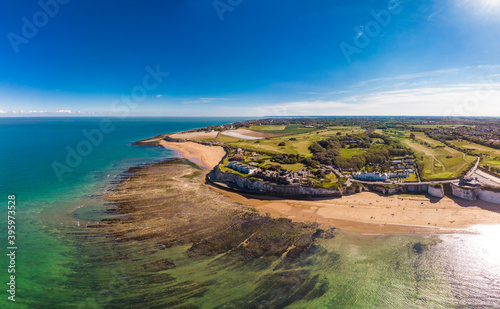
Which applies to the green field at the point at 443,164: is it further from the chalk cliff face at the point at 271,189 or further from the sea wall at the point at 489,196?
the chalk cliff face at the point at 271,189

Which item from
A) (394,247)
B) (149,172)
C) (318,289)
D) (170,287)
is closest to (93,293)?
(170,287)

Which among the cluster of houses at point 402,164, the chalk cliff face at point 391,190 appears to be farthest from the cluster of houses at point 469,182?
the cluster of houses at point 402,164

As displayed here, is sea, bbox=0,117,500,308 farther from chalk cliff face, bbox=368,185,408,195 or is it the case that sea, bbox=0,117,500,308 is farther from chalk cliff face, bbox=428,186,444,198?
chalk cliff face, bbox=368,185,408,195

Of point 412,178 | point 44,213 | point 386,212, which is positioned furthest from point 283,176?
point 44,213

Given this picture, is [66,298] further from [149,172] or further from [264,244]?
[149,172]

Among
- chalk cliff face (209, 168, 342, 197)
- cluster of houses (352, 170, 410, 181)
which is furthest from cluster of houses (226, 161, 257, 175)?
cluster of houses (352, 170, 410, 181)

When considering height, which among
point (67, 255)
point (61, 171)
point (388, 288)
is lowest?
point (388, 288)
